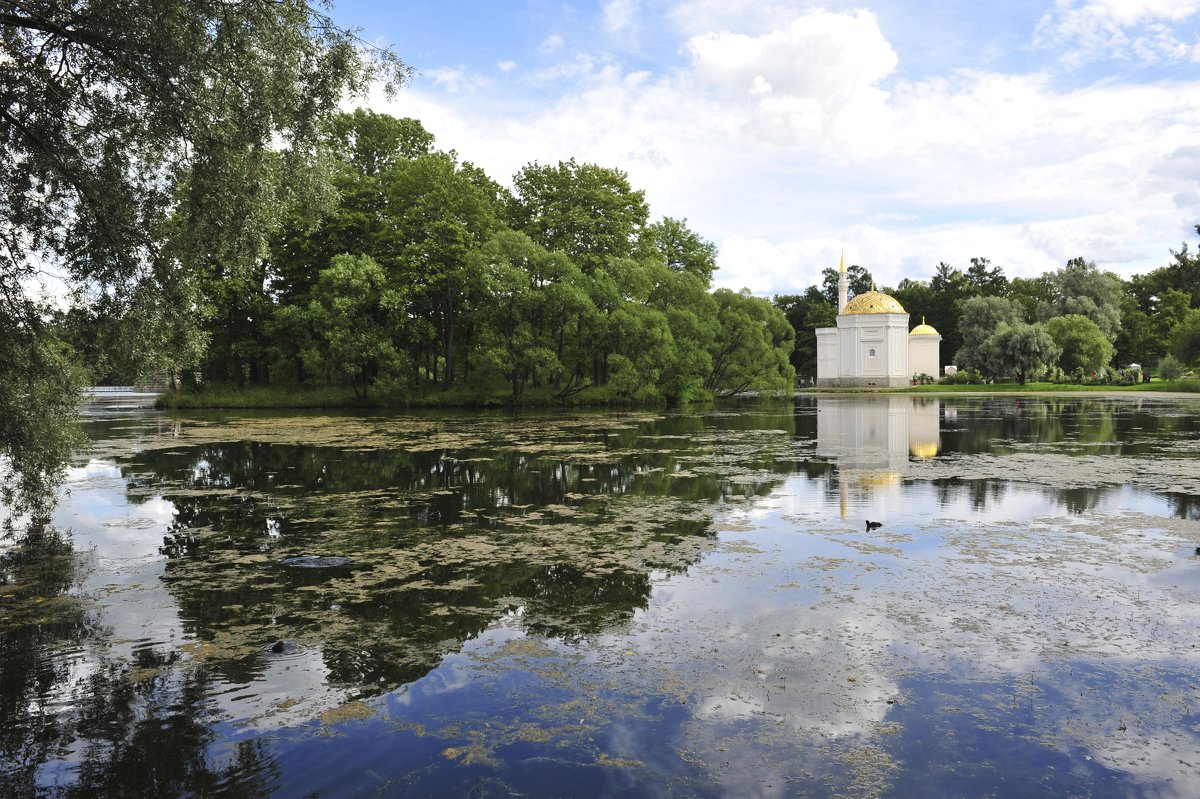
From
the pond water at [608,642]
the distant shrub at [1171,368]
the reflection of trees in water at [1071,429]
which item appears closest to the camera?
the pond water at [608,642]

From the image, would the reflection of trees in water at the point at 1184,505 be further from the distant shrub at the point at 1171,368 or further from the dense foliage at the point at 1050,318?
the distant shrub at the point at 1171,368

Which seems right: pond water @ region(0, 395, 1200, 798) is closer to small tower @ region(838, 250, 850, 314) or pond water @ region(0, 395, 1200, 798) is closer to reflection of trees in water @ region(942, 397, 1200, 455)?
reflection of trees in water @ region(942, 397, 1200, 455)

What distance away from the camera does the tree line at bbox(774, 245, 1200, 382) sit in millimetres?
82625

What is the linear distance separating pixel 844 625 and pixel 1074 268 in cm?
11813

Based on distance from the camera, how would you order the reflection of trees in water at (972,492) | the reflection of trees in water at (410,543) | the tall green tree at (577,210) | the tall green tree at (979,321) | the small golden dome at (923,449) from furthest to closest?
the tall green tree at (979,321)
the tall green tree at (577,210)
the small golden dome at (923,449)
the reflection of trees in water at (972,492)
the reflection of trees in water at (410,543)

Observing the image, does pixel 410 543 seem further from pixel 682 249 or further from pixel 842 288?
Result: pixel 842 288

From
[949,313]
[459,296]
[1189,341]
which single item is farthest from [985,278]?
[459,296]

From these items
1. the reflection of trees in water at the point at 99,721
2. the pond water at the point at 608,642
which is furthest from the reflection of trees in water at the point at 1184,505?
the reflection of trees in water at the point at 99,721

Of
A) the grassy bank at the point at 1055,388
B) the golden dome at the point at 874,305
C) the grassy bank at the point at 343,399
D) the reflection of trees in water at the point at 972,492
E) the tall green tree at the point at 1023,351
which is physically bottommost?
the grassy bank at the point at 1055,388

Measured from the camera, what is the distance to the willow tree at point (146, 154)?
11055mm

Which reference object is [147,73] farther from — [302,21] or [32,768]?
[32,768]

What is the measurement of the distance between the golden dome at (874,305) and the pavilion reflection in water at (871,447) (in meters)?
57.1

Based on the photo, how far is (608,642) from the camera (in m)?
6.77

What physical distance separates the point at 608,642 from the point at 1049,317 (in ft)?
365
